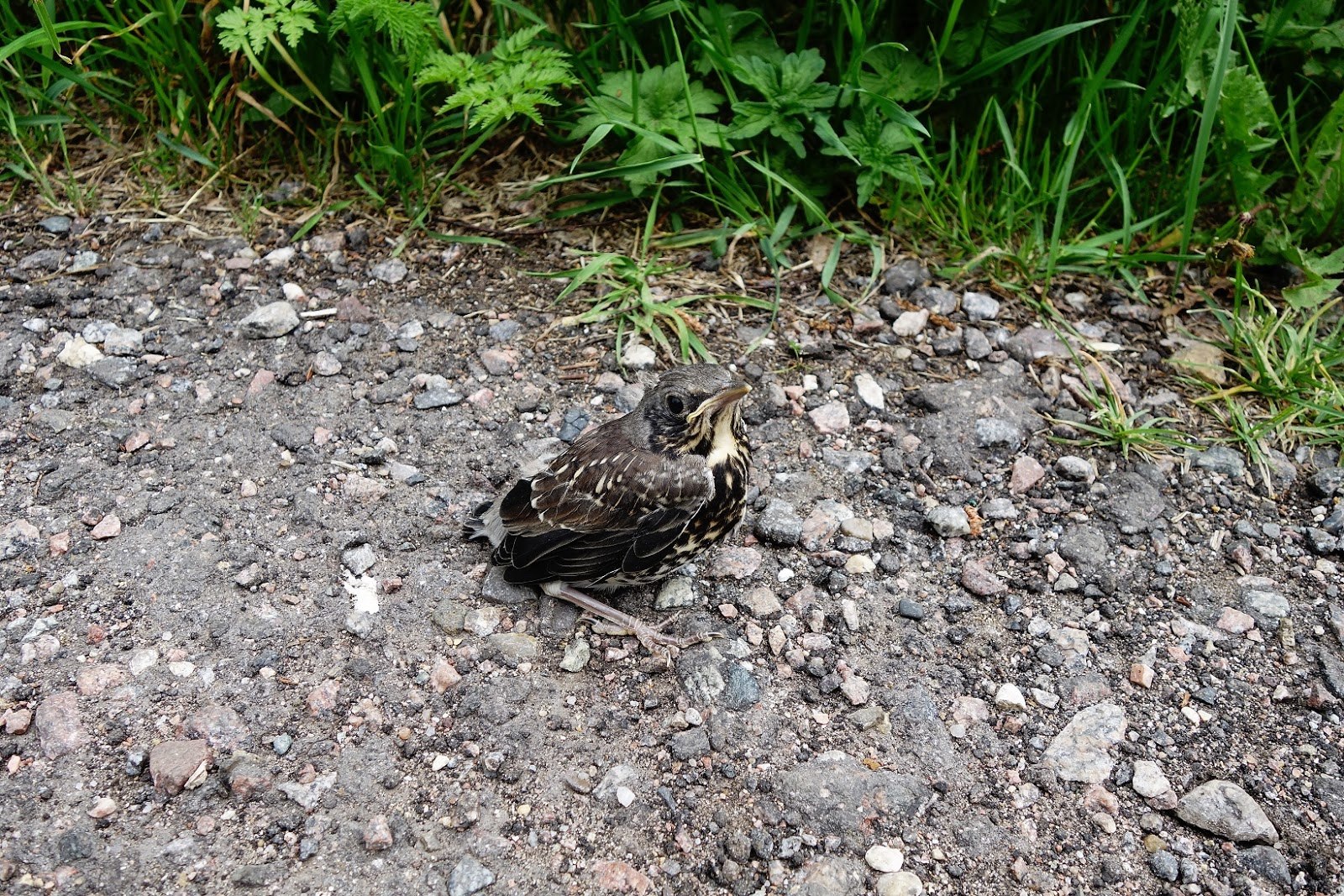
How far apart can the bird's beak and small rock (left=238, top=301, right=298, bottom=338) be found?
202cm

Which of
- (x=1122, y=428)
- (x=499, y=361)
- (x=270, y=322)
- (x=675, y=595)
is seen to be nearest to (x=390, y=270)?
(x=270, y=322)

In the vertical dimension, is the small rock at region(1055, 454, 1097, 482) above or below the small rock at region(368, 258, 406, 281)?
below

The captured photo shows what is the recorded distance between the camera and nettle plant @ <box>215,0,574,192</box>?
15.0ft

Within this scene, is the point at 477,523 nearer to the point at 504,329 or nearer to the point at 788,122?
the point at 504,329

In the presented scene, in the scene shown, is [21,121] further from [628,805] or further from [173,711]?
[628,805]

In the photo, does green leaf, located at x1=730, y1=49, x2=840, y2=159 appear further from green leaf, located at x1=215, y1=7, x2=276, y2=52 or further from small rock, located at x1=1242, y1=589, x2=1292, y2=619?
small rock, located at x1=1242, y1=589, x2=1292, y2=619

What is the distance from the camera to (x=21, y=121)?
5.23 metres

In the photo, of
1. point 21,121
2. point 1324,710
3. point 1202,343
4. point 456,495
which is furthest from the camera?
point 21,121

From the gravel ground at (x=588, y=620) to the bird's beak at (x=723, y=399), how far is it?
25.9 inches

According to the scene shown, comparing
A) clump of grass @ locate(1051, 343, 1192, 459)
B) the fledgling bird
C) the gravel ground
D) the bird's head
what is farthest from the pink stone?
clump of grass @ locate(1051, 343, 1192, 459)

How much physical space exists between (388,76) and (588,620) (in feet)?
8.37

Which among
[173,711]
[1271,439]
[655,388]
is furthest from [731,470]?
[1271,439]

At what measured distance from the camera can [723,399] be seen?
3.64m

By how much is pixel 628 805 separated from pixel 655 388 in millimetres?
1292
